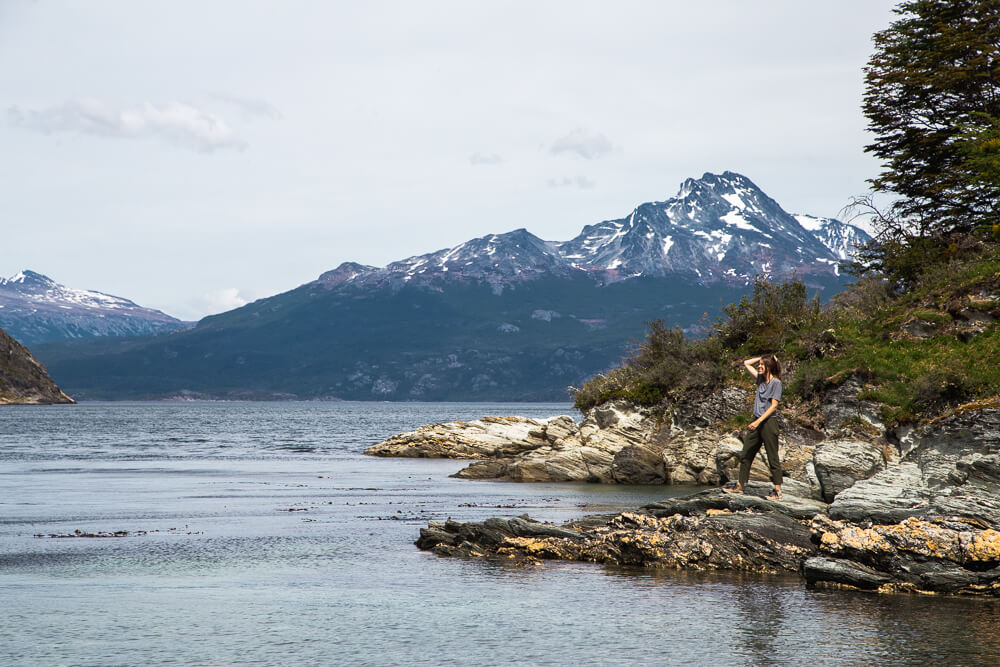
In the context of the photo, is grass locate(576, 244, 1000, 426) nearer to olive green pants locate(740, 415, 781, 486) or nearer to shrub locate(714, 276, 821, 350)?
shrub locate(714, 276, 821, 350)

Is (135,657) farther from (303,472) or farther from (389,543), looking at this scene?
(303,472)

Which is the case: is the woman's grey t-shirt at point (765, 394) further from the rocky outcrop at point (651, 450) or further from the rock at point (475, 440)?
the rock at point (475, 440)

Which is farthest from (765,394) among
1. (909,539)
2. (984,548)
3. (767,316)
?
(767,316)

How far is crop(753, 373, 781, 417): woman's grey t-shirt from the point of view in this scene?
1964 cm

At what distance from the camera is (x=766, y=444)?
20.2 meters

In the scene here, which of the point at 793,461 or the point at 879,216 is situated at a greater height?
the point at 879,216

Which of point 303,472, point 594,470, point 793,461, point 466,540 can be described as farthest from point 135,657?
point 303,472

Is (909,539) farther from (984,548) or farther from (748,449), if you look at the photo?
(748,449)

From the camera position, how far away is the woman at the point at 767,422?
19688mm

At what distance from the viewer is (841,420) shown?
32.4 meters

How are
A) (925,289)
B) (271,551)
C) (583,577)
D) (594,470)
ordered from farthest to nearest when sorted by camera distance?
(594,470) < (925,289) < (271,551) < (583,577)

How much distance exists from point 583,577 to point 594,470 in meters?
23.0

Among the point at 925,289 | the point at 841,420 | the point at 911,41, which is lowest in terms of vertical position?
the point at 841,420

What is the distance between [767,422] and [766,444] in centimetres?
51
